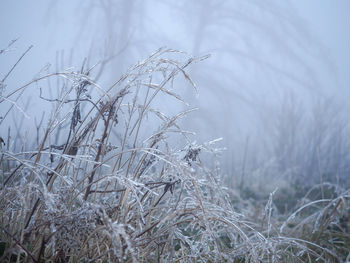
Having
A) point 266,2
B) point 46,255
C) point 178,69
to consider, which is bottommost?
point 46,255

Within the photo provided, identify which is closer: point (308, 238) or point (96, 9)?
point (308, 238)

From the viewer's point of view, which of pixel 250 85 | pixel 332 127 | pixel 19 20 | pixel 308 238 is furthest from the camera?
pixel 250 85

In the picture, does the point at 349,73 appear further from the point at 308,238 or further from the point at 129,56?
the point at 308,238

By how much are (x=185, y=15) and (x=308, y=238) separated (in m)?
12.2

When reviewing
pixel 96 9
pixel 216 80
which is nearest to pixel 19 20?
pixel 96 9

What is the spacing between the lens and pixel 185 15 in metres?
13.2

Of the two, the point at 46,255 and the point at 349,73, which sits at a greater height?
the point at 349,73

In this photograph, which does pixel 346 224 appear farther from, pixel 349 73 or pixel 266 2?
pixel 349 73

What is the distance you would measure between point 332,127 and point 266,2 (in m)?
7.02

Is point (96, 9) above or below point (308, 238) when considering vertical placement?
above

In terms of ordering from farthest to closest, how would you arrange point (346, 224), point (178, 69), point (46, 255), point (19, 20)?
point (19, 20), point (346, 224), point (178, 69), point (46, 255)

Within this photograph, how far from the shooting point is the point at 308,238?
2129 mm

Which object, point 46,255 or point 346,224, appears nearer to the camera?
point 46,255

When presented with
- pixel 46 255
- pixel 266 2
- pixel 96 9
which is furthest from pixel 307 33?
pixel 46 255
